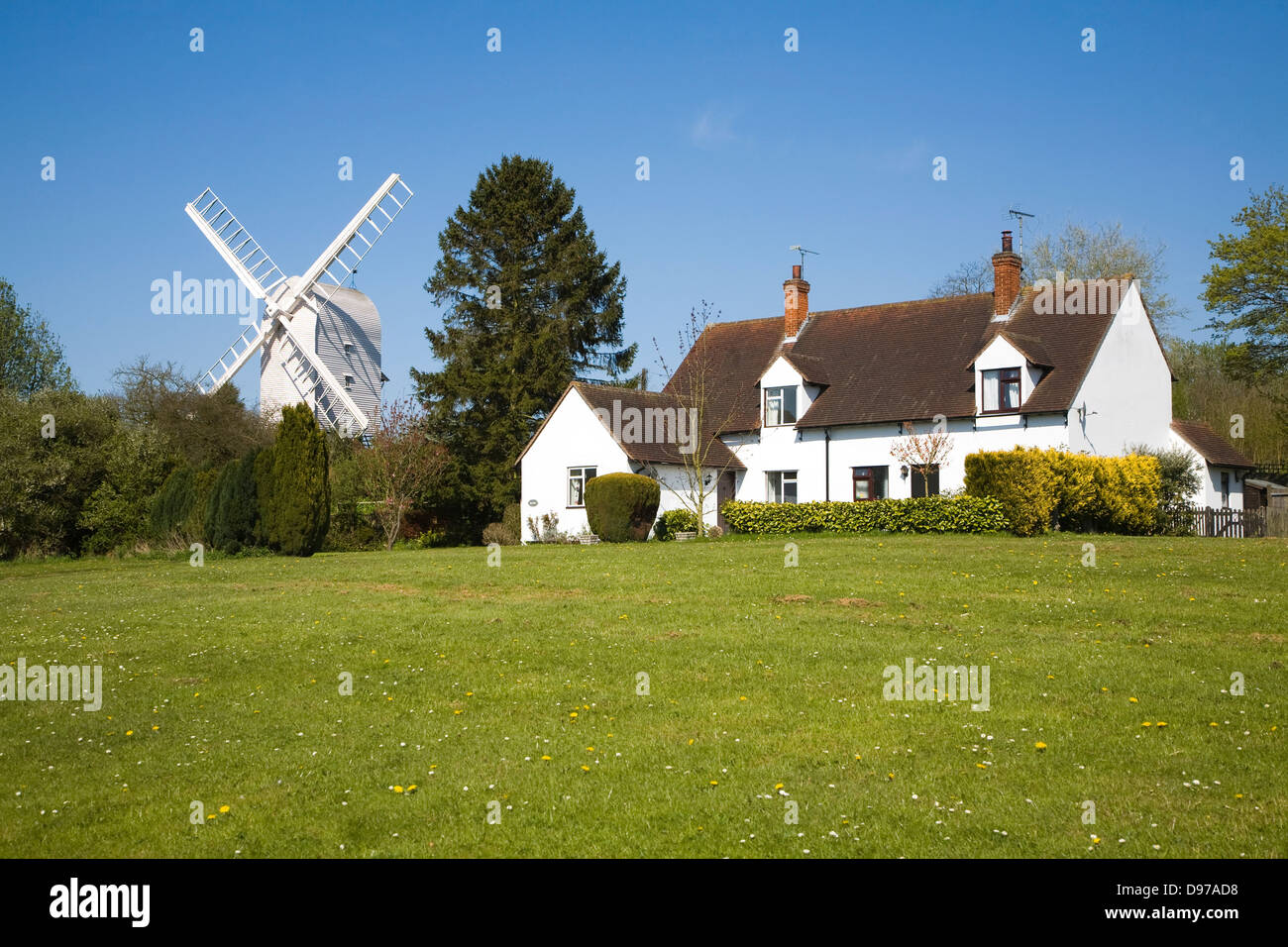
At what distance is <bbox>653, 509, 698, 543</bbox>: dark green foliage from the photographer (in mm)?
34500

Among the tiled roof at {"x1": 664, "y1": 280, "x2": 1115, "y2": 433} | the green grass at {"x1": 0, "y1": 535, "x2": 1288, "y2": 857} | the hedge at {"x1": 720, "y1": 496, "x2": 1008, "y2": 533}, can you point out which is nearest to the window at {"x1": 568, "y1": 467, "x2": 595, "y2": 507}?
the tiled roof at {"x1": 664, "y1": 280, "x2": 1115, "y2": 433}

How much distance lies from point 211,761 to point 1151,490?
95.1 ft

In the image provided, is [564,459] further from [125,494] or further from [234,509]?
[125,494]

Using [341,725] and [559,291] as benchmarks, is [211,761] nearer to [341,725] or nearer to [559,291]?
[341,725]

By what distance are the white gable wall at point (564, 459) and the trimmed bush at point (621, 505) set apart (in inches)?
128

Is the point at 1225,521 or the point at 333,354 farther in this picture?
the point at 333,354

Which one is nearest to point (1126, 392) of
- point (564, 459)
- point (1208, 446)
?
point (1208, 446)

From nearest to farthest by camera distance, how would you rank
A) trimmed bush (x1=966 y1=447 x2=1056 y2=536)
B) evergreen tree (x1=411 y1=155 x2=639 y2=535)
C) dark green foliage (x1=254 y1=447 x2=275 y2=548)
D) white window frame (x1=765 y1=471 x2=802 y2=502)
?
trimmed bush (x1=966 y1=447 x2=1056 y2=536) → dark green foliage (x1=254 y1=447 x2=275 y2=548) → white window frame (x1=765 y1=471 x2=802 y2=502) → evergreen tree (x1=411 y1=155 x2=639 y2=535)

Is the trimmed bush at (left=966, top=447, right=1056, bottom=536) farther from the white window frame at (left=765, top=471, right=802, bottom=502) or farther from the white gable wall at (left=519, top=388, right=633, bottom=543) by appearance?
the white gable wall at (left=519, top=388, right=633, bottom=543)

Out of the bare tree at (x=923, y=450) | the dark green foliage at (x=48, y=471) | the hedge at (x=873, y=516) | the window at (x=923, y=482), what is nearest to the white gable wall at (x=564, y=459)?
the hedge at (x=873, y=516)

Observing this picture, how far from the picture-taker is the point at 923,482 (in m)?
35.8

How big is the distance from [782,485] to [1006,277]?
10.8 meters

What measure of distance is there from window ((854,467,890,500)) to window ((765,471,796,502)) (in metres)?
2.58
